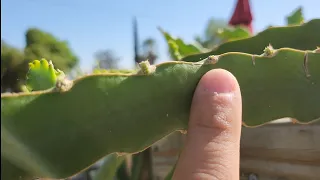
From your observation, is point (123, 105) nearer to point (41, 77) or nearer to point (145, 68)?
point (145, 68)

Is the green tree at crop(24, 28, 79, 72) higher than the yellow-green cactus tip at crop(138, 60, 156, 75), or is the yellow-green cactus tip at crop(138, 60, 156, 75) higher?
the yellow-green cactus tip at crop(138, 60, 156, 75)

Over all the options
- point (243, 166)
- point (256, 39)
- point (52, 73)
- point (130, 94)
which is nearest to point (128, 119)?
point (130, 94)

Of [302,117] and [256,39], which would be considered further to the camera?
[256,39]

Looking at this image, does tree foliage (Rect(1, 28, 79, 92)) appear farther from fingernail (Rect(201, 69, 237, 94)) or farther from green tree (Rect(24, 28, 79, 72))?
fingernail (Rect(201, 69, 237, 94))

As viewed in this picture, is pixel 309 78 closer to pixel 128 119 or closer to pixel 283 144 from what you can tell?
pixel 128 119

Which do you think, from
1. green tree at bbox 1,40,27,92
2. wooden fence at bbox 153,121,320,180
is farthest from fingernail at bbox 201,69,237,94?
green tree at bbox 1,40,27,92

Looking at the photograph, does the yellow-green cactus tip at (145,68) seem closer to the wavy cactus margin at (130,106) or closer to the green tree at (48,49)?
the wavy cactus margin at (130,106)

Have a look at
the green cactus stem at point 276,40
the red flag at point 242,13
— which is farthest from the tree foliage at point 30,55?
A: the green cactus stem at point 276,40
